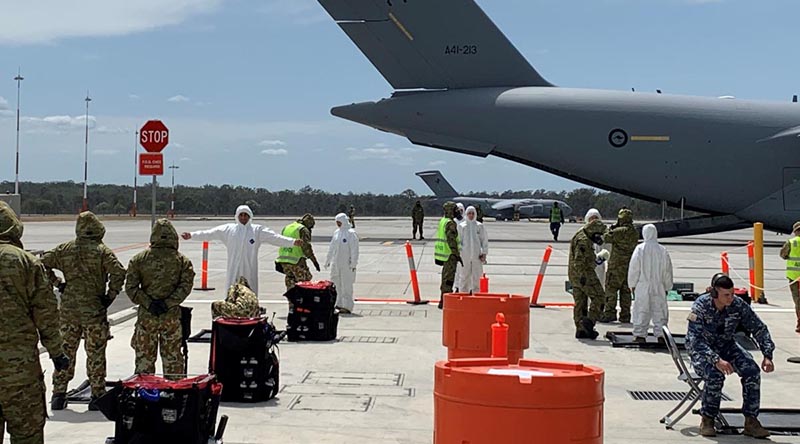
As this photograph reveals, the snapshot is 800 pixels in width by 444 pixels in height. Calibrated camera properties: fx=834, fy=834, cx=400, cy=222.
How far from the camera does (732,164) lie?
2730 cm

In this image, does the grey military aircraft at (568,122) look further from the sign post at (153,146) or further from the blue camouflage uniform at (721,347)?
the blue camouflage uniform at (721,347)

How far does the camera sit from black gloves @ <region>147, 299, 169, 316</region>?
7.41 m

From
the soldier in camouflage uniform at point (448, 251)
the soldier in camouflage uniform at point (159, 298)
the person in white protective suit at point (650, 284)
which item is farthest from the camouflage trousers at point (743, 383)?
the soldier in camouflage uniform at point (448, 251)

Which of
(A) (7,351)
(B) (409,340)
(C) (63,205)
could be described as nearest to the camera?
(A) (7,351)

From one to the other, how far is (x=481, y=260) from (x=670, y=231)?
16345 millimetres

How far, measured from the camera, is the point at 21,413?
16.2 feet

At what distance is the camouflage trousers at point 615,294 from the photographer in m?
12.9

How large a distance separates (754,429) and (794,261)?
697 cm

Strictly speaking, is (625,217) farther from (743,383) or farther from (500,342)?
(500,342)

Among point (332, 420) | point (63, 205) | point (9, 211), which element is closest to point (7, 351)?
point (9, 211)

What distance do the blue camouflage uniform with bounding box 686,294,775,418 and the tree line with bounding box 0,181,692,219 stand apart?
82.7 meters

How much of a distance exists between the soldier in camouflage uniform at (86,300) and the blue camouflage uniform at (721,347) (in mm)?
4979

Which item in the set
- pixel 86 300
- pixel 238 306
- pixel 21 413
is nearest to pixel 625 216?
pixel 238 306

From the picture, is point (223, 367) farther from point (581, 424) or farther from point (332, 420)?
point (581, 424)
